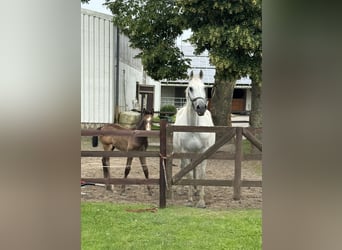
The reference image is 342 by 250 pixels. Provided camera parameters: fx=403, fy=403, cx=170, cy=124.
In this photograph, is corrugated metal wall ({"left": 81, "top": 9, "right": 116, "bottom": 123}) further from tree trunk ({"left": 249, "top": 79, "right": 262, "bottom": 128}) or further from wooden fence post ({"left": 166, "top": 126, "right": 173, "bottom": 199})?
wooden fence post ({"left": 166, "top": 126, "right": 173, "bottom": 199})

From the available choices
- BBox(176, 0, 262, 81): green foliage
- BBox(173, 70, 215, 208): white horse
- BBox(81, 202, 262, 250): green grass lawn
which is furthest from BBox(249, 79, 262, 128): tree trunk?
BBox(81, 202, 262, 250): green grass lawn

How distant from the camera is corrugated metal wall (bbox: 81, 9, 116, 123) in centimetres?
614

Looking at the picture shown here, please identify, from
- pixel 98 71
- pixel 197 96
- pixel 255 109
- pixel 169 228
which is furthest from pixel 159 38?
pixel 169 228

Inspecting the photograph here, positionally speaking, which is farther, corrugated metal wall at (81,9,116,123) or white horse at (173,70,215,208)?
corrugated metal wall at (81,9,116,123)

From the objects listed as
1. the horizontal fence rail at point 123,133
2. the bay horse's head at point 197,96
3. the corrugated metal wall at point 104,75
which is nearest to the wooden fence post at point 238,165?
the bay horse's head at point 197,96

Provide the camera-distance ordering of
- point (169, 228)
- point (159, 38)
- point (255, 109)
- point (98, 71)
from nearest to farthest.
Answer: point (169, 228)
point (159, 38)
point (255, 109)
point (98, 71)

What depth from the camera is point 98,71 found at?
6246mm

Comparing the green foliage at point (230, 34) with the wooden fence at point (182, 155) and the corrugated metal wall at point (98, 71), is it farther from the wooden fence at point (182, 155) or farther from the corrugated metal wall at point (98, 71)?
the corrugated metal wall at point (98, 71)

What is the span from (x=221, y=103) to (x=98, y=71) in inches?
78.2

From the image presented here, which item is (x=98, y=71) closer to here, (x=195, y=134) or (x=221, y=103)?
(x=221, y=103)

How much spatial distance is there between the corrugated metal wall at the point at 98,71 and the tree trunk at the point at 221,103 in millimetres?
1629

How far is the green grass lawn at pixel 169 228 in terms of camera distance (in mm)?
2385

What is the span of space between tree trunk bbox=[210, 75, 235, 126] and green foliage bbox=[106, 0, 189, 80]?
66 centimetres
